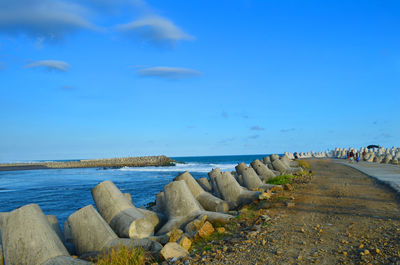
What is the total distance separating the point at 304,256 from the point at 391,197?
704 cm

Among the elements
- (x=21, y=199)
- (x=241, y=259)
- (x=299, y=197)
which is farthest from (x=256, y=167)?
(x=21, y=199)

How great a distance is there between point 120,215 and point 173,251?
2609 mm

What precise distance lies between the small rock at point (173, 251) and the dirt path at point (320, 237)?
32 centimetres

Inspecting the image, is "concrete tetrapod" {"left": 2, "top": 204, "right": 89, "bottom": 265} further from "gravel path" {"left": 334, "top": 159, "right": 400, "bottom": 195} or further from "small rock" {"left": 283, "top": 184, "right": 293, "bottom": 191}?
"gravel path" {"left": 334, "top": 159, "right": 400, "bottom": 195}

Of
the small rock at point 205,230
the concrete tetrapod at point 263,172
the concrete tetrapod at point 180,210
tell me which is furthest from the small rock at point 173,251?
the concrete tetrapod at point 263,172

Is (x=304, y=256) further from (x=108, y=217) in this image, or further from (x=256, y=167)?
(x=256, y=167)

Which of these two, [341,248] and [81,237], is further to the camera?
[81,237]

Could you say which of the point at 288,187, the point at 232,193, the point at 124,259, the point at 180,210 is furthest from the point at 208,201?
the point at 124,259

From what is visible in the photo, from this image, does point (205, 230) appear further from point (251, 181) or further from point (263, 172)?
point (263, 172)

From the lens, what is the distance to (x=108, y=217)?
768 cm

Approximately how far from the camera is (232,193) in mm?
10922

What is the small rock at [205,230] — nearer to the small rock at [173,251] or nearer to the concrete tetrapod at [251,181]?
the small rock at [173,251]

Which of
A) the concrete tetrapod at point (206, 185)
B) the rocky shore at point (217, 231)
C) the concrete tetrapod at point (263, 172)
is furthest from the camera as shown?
the concrete tetrapod at point (263, 172)

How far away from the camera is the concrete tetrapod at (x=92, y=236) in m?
6.20
